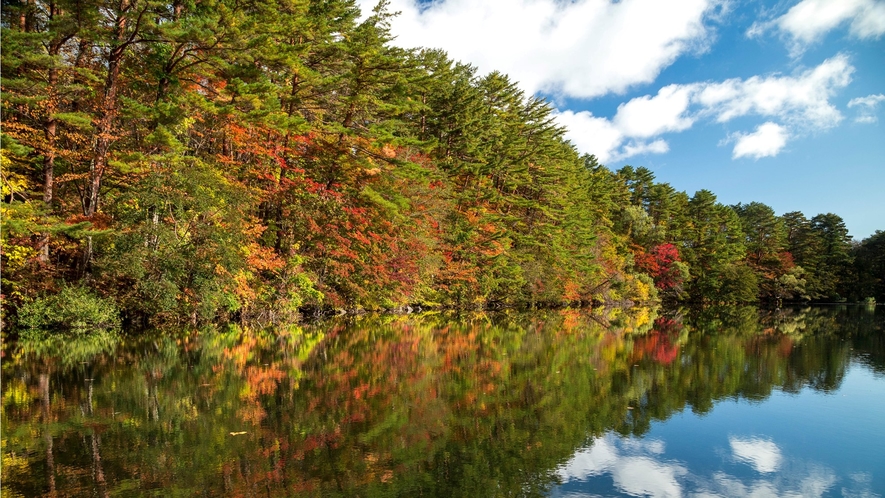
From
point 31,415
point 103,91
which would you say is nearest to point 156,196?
point 103,91

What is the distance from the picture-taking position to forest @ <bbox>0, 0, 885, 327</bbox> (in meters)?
15.2

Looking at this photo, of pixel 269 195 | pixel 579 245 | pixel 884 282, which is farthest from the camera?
pixel 884 282

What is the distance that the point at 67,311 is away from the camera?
49.5ft

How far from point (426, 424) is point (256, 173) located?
1686 cm

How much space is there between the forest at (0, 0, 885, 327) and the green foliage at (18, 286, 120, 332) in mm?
66

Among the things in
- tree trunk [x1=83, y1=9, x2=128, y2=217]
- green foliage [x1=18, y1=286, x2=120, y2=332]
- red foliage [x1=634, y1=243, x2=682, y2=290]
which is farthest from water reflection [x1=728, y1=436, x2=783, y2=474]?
red foliage [x1=634, y1=243, x2=682, y2=290]

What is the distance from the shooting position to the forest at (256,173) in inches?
599

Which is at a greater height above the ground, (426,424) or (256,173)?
(256,173)

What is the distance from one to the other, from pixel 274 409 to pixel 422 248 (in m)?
20.4

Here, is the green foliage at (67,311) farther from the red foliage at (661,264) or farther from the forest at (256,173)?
the red foliage at (661,264)

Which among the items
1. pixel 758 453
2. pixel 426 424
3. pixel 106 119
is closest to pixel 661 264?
pixel 106 119

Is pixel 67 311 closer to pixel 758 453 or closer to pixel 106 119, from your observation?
pixel 106 119

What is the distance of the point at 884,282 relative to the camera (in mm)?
63688

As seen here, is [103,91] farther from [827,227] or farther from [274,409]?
[827,227]
